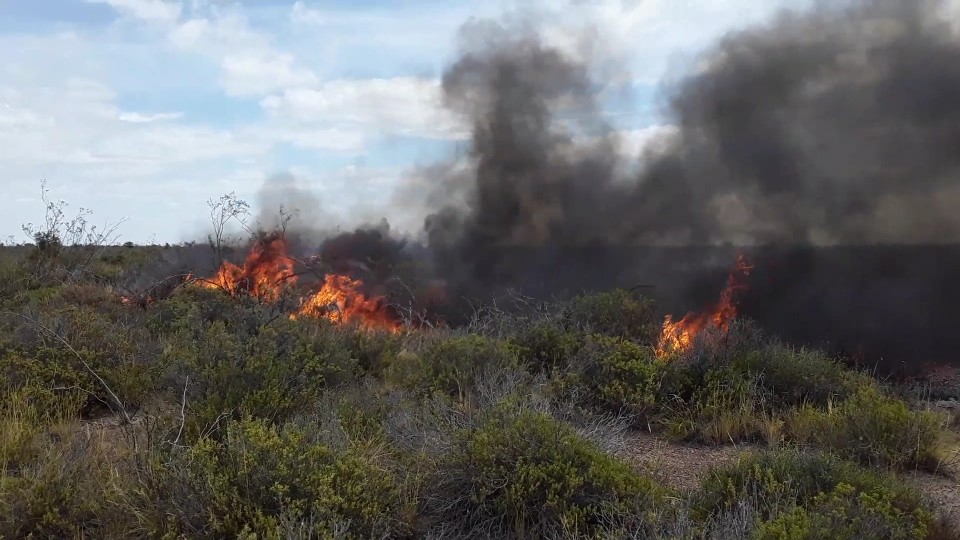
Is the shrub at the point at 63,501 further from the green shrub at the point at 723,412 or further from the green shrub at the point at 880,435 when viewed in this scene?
the green shrub at the point at 880,435

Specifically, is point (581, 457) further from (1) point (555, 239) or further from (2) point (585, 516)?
(1) point (555, 239)

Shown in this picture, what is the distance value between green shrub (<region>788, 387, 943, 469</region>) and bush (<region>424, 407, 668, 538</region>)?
7.01 ft

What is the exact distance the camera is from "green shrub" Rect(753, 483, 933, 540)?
403cm

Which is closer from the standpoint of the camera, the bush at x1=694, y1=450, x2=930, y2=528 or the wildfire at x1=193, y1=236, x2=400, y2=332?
the bush at x1=694, y1=450, x2=930, y2=528

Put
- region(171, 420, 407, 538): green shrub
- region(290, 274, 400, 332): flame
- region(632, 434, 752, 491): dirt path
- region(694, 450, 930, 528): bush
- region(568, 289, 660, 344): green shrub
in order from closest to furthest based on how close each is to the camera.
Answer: region(171, 420, 407, 538): green shrub < region(694, 450, 930, 528): bush < region(632, 434, 752, 491): dirt path < region(568, 289, 660, 344): green shrub < region(290, 274, 400, 332): flame

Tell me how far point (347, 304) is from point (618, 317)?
6488mm

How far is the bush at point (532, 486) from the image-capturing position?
188 inches

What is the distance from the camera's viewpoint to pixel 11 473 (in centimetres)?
544

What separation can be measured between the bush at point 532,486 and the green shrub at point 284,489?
431mm

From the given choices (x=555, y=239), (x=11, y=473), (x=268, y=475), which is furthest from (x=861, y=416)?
(x=555, y=239)

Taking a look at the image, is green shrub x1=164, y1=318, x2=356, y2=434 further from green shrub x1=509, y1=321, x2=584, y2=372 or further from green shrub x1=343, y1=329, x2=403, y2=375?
green shrub x1=509, y1=321, x2=584, y2=372

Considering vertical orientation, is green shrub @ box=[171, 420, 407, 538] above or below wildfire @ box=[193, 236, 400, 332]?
below

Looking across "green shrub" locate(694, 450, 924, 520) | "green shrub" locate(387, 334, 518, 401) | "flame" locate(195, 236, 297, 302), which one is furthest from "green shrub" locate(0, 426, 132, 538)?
"flame" locate(195, 236, 297, 302)

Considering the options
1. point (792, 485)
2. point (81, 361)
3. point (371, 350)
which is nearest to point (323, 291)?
point (371, 350)
